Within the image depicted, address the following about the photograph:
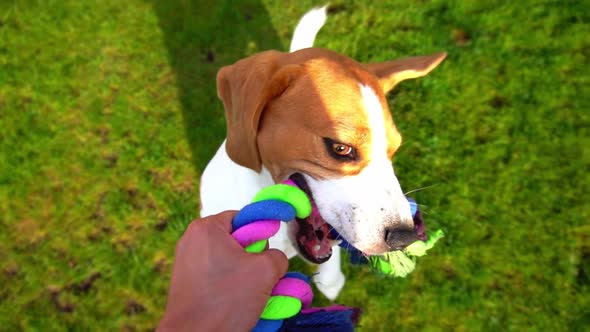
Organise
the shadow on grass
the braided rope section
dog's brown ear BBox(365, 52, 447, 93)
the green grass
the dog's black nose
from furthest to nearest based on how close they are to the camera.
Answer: the shadow on grass → the green grass → dog's brown ear BBox(365, 52, 447, 93) → the dog's black nose → the braided rope section

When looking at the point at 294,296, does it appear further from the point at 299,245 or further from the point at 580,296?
the point at 580,296

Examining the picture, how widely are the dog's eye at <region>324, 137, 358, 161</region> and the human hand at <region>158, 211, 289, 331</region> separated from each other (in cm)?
64

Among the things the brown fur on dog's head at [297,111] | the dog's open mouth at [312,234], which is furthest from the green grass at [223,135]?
the brown fur on dog's head at [297,111]

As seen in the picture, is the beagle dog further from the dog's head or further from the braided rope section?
the braided rope section

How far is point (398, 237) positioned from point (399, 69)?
1040 millimetres

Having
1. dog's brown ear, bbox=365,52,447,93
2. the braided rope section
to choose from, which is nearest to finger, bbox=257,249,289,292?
the braided rope section

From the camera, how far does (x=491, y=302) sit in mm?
3697

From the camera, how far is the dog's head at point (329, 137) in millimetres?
2057

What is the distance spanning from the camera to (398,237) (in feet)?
6.76

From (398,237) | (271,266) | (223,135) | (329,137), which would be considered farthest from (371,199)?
(223,135)

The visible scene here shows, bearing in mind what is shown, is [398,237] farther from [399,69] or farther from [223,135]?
[223,135]

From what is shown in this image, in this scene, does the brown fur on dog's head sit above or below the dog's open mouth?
above

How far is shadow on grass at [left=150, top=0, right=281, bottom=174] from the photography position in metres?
4.34

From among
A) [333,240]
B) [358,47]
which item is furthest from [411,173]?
[333,240]
